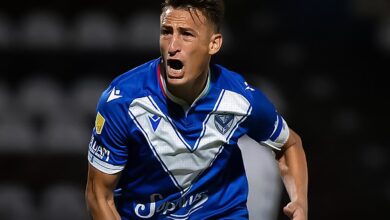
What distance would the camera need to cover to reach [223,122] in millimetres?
3898

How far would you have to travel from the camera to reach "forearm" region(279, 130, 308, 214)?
13.3ft

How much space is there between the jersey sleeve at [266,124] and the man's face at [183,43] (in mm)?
301

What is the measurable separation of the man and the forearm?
11mm

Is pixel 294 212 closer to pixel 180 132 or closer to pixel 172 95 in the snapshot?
pixel 180 132

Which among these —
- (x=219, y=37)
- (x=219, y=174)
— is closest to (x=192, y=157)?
(x=219, y=174)

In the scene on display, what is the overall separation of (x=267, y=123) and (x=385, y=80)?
108 inches

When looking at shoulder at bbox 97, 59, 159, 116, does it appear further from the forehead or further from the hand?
the hand

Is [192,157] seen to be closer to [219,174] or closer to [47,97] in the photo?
[219,174]

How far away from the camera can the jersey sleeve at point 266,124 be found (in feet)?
12.8

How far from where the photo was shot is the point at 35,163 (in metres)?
6.44

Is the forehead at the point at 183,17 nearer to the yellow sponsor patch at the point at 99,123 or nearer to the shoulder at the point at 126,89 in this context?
the shoulder at the point at 126,89

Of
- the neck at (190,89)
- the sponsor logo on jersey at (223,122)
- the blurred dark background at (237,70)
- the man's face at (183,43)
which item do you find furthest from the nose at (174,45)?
the blurred dark background at (237,70)

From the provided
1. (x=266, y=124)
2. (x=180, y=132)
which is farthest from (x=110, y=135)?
(x=266, y=124)

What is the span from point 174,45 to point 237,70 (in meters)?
2.69
